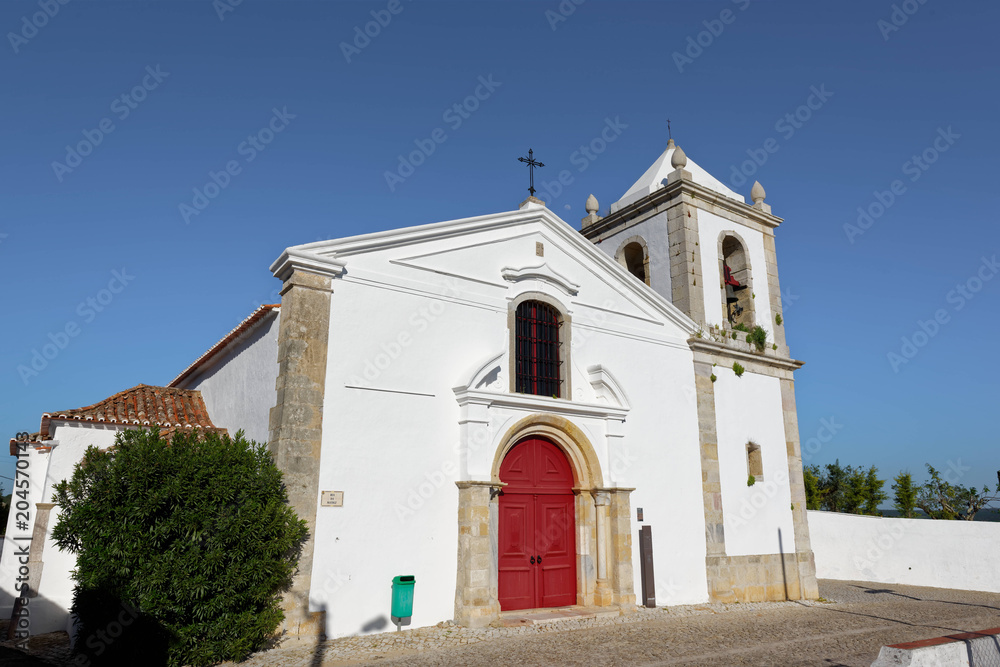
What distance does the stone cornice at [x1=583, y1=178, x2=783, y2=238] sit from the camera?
14.4m

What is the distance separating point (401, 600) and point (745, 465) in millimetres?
8022

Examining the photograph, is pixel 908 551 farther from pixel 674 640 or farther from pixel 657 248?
Answer: pixel 674 640

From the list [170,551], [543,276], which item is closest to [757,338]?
[543,276]

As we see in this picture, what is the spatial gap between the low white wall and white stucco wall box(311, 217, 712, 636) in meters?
8.74

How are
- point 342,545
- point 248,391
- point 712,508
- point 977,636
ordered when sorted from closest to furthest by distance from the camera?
1. point 977,636
2. point 342,545
3. point 248,391
4. point 712,508

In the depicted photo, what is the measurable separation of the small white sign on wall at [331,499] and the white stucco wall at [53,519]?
12.3 feet

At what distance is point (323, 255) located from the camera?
30.6 feet

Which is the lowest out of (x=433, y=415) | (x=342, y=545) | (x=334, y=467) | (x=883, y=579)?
(x=883, y=579)

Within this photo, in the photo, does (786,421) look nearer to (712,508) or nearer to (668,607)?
(712,508)

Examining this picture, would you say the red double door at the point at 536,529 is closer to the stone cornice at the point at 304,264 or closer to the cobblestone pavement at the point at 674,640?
the cobblestone pavement at the point at 674,640

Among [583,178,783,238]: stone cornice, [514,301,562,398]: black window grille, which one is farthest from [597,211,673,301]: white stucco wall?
[514,301,562,398]: black window grille

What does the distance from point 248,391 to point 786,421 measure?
1118 centimetres

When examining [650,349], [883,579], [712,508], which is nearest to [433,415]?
[650,349]

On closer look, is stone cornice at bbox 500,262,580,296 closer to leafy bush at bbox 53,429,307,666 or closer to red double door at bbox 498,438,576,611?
red double door at bbox 498,438,576,611
